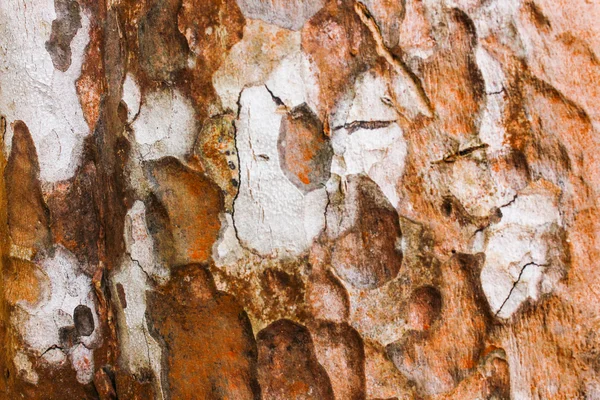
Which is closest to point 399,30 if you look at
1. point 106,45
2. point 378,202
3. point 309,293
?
point 378,202

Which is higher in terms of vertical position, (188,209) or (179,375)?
(188,209)

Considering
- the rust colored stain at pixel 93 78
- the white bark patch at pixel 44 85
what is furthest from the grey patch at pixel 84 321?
the rust colored stain at pixel 93 78

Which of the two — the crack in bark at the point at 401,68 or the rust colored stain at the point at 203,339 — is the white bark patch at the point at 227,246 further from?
the crack in bark at the point at 401,68

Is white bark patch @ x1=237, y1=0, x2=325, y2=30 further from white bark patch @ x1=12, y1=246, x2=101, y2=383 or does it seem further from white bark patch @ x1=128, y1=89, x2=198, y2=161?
white bark patch @ x1=12, y1=246, x2=101, y2=383

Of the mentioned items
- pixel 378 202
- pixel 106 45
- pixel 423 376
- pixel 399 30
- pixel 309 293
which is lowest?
pixel 423 376

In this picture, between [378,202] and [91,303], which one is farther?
[91,303]

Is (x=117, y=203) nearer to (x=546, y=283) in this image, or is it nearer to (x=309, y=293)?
(x=309, y=293)
